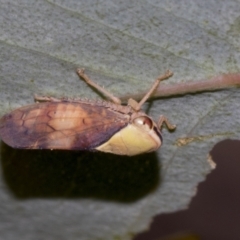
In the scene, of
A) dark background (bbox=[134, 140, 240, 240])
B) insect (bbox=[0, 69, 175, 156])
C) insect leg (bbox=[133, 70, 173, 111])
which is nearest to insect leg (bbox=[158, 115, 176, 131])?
insect (bbox=[0, 69, 175, 156])

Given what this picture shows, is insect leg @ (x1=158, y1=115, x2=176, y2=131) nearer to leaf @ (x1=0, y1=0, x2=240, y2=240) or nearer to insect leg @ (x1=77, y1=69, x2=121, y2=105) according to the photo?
leaf @ (x1=0, y1=0, x2=240, y2=240)

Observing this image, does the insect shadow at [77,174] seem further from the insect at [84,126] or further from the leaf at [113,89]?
the insect at [84,126]

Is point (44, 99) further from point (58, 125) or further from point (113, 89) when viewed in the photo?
point (113, 89)

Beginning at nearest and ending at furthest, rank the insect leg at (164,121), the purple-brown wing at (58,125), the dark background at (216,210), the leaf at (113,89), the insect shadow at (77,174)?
the leaf at (113,89) < the purple-brown wing at (58,125) < the insect leg at (164,121) < the insect shadow at (77,174) < the dark background at (216,210)

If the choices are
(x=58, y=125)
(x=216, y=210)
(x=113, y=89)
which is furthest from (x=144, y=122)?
(x=216, y=210)

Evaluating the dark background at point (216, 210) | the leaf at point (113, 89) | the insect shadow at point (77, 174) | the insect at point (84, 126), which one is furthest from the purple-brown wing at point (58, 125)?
the dark background at point (216, 210)

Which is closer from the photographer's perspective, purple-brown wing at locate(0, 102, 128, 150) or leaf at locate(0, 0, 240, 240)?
leaf at locate(0, 0, 240, 240)
